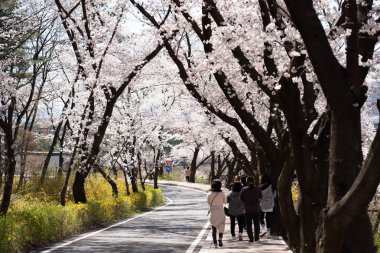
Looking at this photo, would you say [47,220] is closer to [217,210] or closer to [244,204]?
[217,210]

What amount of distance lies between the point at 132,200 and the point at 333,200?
24316mm

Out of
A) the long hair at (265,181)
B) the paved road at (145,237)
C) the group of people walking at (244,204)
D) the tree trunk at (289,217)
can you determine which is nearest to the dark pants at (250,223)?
the group of people walking at (244,204)

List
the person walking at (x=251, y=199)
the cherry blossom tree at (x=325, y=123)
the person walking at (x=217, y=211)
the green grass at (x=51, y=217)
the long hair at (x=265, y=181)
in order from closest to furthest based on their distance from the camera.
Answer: the cherry blossom tree at (x=325, y=123) → the green grass at (x=51, y=217) → the person walking at (x=217, y=211) → the person walking at (x=251, y=199) → the long hair at (x=265, y=181)

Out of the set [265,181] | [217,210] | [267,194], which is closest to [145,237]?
[217,210]

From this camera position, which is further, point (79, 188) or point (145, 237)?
point (79, 188)

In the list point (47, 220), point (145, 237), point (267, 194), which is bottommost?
point (145, 237)

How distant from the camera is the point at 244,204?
15852 millimetres

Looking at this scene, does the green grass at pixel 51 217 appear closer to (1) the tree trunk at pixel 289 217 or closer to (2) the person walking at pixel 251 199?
(2) the person walking at pixel 251 199

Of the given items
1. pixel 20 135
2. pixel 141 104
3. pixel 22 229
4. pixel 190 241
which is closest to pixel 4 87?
pixel 22 229

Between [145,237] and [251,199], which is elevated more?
[251,199]

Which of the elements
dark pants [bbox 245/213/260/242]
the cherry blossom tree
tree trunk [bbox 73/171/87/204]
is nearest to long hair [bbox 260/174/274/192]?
dark pants [bbox 245/213/260/242]

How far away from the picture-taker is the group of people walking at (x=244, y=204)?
1512 centimetres

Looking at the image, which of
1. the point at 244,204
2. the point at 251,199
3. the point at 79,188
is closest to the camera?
the point at 251,199

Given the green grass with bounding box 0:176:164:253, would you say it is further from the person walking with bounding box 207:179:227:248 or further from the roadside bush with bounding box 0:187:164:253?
the person walking with bounding box 207:179:227:248
